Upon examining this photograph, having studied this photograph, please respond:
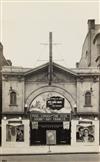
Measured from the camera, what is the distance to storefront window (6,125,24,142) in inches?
1734

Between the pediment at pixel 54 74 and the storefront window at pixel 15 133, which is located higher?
the pediment at pixel 54 74

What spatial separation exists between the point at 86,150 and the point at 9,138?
653 centimetres

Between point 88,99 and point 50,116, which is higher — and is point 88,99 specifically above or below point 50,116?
above

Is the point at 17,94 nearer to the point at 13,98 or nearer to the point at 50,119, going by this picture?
the point at 13,98

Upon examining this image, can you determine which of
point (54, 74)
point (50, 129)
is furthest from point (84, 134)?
point (54, 74)

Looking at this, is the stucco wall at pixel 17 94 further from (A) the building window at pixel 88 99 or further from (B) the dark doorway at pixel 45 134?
(A) the building window at pixel 88 99

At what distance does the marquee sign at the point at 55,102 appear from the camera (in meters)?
44.5

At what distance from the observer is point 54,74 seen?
45.1 metres

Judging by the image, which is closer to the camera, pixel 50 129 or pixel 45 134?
pixel 45 134

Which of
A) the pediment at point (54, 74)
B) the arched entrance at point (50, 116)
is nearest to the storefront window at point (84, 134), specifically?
the arched entrance at point (50, 116)

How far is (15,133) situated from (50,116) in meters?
3.19

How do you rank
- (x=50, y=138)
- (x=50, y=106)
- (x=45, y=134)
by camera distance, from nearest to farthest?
(x=50, y=138) → (x=45, y=134) → (x=50, y=106)

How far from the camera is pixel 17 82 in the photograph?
1775 inches

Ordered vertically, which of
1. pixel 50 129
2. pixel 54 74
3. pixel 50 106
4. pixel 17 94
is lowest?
pixel 50 129
